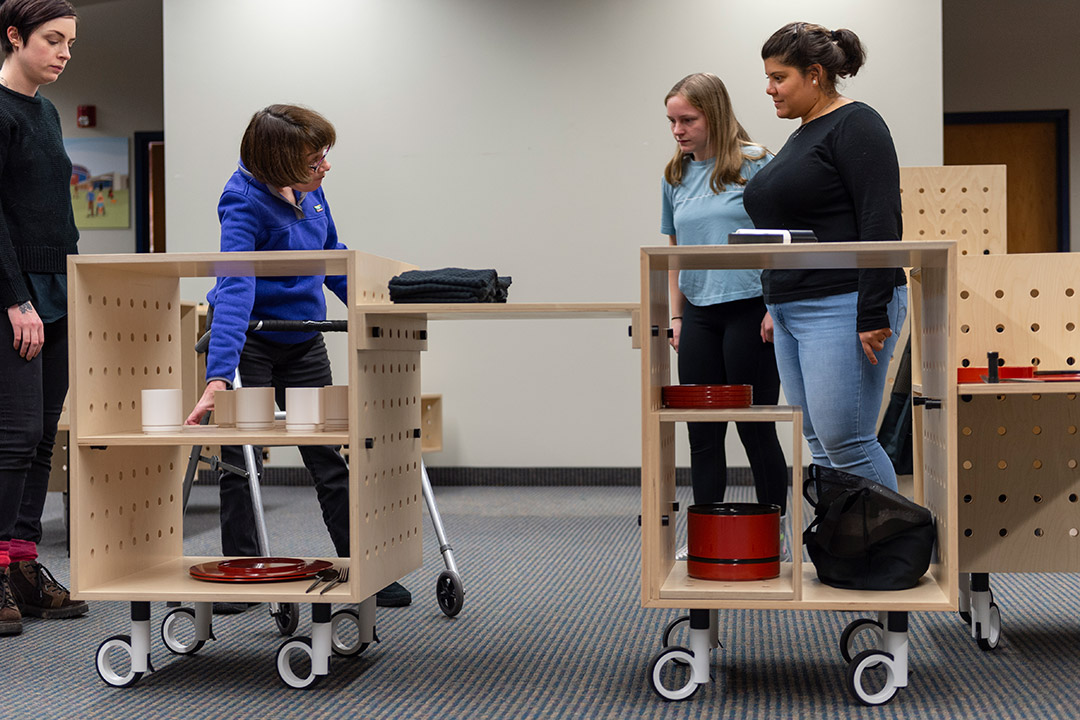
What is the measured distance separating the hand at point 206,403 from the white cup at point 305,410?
218 millimetres

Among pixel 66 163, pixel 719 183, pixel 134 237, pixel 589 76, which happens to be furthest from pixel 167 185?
pixel 719 183

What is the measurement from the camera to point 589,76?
518 cm

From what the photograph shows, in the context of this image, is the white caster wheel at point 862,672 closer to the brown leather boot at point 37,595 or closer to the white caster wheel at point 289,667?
the white caster wheel at point 289,667

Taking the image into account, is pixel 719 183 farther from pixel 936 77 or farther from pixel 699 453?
pixel 936 77

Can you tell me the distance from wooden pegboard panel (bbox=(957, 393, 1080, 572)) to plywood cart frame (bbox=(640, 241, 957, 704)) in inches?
11.5

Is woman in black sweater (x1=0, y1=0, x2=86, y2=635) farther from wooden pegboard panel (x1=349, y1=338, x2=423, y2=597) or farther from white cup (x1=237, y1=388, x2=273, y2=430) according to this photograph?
wooden pegboard panel (x1=349, y1=338, x2=423, y2=597)

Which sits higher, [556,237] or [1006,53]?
[1006,53]

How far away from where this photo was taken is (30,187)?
254 centimetres

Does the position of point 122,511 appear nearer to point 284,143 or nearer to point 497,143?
point 284,143

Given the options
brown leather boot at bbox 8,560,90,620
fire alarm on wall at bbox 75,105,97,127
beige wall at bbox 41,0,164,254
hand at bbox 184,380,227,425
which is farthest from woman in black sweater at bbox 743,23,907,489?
fire alarm on wall at bbox 75,105,97,127

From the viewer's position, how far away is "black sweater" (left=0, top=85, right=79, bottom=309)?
251cm

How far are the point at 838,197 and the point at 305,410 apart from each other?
116 cm

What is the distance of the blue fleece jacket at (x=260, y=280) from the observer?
228 cm

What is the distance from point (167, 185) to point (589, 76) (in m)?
2.20
